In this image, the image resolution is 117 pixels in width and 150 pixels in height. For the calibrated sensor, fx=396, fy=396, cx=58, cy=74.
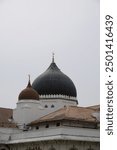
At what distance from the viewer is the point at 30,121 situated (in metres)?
29.5

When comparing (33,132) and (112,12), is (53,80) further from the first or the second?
(112,12)

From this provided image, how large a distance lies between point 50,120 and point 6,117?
249 inches

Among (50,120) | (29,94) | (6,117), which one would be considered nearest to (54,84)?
(29,94)

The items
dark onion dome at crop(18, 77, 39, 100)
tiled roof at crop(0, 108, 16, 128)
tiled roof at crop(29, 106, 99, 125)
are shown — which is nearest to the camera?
tiled roof at crop(29, 106, 99, 125)

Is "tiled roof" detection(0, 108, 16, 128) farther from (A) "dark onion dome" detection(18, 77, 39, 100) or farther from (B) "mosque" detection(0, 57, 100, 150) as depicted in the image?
(A) "dark onion dome" detection(18, 77, 39, 100)

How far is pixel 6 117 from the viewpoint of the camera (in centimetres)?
3075

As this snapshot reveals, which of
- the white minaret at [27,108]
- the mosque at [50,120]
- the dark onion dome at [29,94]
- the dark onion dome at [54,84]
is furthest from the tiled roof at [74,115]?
the dark onion dome at [54,84]

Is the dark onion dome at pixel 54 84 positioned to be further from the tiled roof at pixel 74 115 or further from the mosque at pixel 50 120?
the tiled roof at pixel 74 115

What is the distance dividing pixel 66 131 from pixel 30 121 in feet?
22.0

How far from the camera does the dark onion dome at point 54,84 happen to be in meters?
31.2

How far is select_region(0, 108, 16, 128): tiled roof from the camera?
28.4m

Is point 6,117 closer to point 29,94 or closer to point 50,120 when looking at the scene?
point 29,94

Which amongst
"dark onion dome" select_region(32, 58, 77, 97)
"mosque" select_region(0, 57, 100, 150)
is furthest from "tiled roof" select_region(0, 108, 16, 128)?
"dark onion dome" select_region(32, 58, 77, 97)

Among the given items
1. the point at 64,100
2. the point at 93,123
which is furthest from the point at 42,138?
the point at 64,100
